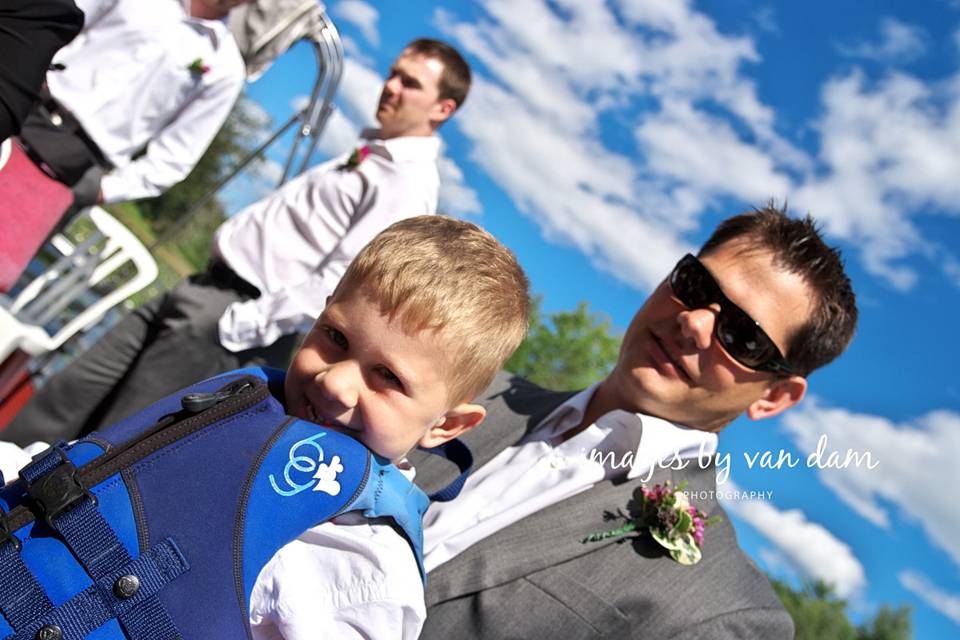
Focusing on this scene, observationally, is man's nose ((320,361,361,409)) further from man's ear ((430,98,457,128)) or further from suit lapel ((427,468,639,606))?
man's ear ((430,98,457,128))

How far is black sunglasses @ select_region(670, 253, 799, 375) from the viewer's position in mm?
2840

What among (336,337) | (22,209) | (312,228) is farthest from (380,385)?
(312,228)

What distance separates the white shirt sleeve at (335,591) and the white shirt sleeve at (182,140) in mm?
2958

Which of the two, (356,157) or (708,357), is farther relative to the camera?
(356,157)

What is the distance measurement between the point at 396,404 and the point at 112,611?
0.60 metres

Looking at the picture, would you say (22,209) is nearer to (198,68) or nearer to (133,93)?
(133,93)

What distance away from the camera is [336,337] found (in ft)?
5.74

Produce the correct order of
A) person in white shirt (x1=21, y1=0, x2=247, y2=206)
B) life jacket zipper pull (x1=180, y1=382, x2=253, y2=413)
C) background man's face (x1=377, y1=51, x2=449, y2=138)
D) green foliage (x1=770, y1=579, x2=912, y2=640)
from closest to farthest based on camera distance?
life jacket zipper pull (x1=180, y1=382, x2=253, y2=413)
person in white shirt (x1=21, y1=0, x2=247, y2=206)
background man's face (x1=377, y1=51, x2=449, y2=138)
green foliage (x1=770, y1=579, x2=912, y2=640)

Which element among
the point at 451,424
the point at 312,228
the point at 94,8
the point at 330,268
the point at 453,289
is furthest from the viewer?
the point at 312,228

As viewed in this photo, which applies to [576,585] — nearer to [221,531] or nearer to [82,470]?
[221,531]

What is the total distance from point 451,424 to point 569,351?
27600 mm

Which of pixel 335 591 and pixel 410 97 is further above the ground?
pixel 410 97

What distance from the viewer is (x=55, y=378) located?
434cm

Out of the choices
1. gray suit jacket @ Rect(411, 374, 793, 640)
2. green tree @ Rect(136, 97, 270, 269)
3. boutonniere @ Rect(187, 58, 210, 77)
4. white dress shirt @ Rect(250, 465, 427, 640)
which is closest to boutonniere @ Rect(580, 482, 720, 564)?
gray suit jacket @ Rect(411, 374, 793, 640)
